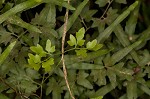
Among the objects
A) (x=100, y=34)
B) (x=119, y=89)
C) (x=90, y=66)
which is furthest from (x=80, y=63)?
(x=119, y=89)

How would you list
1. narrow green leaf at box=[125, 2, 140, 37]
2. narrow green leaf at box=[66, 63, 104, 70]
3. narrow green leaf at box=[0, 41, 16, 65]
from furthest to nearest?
narrow green leaf at box=[125, 2, 140, 37] < narrow green leaf at box=[66, 63, 104, 70] < narrow green leaf at box=[0, 41, 16, 65]

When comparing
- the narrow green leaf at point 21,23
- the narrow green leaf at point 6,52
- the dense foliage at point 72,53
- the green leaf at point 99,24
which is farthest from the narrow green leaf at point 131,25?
the narrow green leaf at point 6,52

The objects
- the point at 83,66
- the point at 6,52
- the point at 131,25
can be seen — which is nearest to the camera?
the point at 6,52

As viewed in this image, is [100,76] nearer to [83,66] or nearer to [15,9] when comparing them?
[83,66]

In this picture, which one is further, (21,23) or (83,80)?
(83,80)

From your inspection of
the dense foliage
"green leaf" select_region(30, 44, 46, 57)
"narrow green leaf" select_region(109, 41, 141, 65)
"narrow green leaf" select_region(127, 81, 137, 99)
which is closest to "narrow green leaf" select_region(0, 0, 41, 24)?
the dense foliage

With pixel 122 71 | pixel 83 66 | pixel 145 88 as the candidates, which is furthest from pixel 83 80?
pixel 145 88

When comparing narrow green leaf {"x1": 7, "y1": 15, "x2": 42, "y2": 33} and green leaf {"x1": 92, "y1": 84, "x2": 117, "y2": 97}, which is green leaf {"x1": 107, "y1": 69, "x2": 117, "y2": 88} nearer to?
green leaf {"x1": 92, "y1": 84, "x2": 117, "y2": 97}

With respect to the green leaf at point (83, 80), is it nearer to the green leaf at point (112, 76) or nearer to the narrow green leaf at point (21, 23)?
the green leaf at point (112, 76)

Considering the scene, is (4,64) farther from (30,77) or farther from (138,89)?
(138,89)
